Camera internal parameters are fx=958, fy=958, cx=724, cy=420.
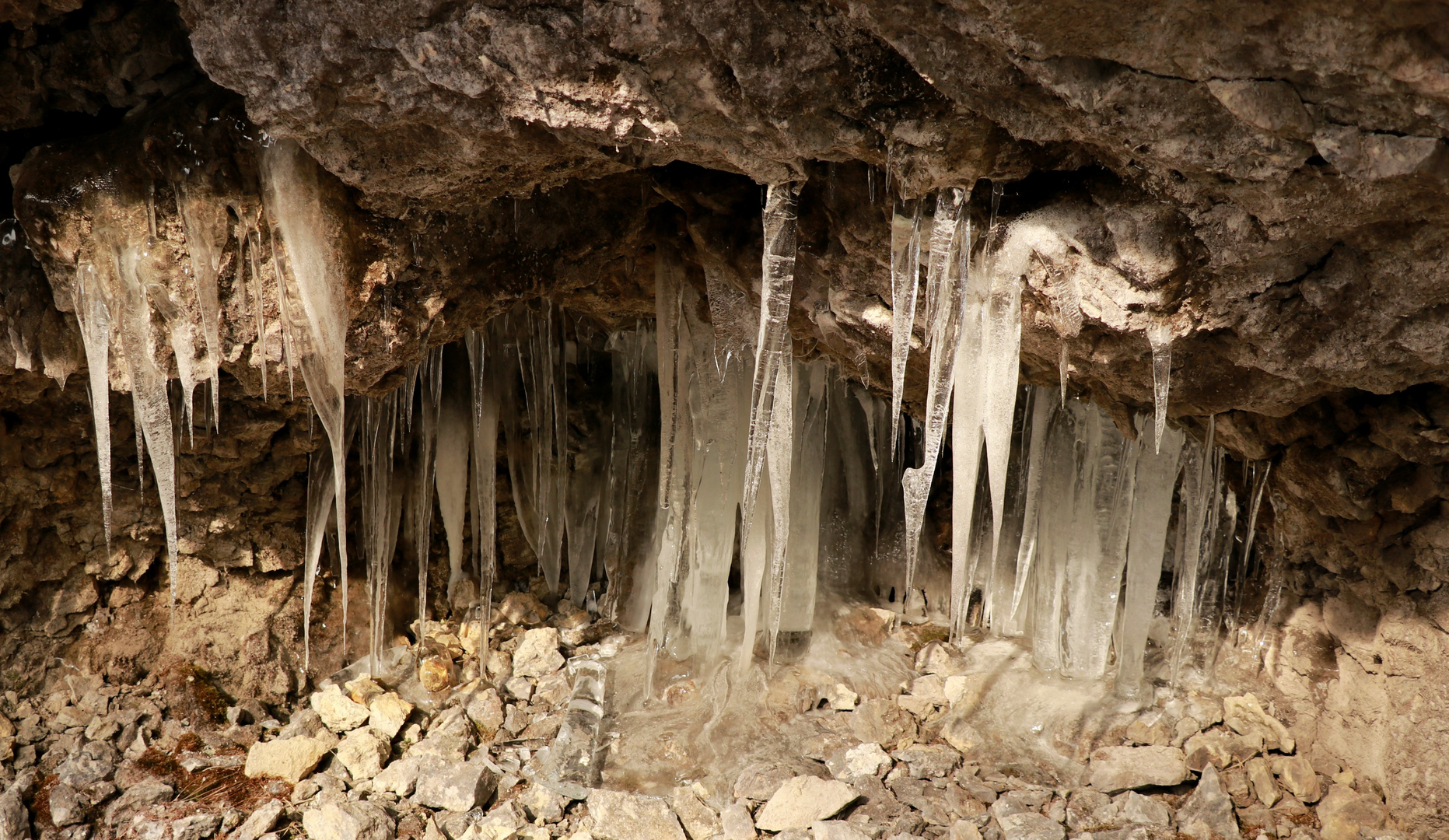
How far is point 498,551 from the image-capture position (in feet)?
16.0

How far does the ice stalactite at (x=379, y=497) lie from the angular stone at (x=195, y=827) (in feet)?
3.10

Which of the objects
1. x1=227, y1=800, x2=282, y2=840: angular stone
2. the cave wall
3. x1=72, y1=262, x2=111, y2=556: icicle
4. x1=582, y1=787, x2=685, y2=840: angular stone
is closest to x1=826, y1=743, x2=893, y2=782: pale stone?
x1=582, y1=787, x2=685, y2=840: angular stone

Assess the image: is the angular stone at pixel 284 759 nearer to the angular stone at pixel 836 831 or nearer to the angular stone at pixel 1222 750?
the angular stone at pixel 836 831

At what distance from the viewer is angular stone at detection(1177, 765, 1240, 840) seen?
128 inches

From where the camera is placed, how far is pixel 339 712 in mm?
3842

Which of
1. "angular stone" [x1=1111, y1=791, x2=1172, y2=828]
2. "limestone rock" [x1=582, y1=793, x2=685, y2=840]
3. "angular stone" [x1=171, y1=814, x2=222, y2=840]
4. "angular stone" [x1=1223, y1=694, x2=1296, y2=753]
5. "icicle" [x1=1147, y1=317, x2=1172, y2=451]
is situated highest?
"icicle" [x1=1147, y1=317, x2=1172, y2=451]

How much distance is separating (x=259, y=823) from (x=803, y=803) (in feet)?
6.15

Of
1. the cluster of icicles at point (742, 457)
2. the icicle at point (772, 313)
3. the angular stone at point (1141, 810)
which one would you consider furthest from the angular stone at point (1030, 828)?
the icicle at point (772, 313)

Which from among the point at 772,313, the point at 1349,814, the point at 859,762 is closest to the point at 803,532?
the point at 859,762

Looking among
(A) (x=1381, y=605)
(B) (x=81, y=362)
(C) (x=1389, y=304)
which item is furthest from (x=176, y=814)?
A: (A) (x=1381, y=605)

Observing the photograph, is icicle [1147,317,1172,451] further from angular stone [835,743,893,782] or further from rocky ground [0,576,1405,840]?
angular stone [835,743,893,782]

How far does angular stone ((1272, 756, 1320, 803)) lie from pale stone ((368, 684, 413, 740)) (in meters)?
3.30

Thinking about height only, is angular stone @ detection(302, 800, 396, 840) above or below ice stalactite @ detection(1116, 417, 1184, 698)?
below

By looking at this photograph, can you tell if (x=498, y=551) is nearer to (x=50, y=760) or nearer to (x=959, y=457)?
(x=50, y=760)
